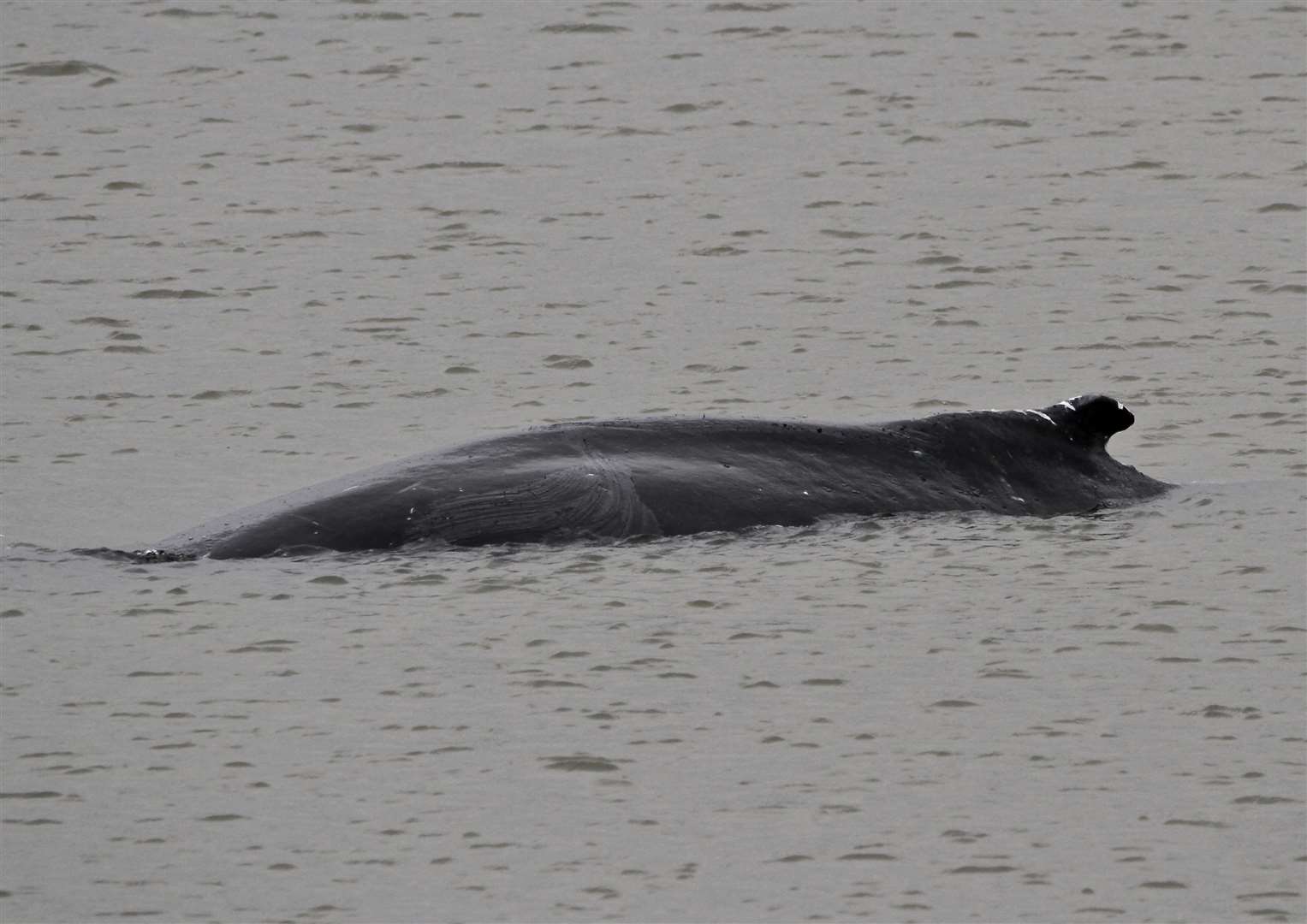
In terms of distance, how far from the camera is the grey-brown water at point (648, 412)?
8.66 meters

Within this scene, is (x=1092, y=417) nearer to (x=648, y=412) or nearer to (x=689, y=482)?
(x=689, y=482)

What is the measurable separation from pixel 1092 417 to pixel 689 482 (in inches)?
104

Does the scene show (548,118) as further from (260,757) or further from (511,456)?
(260,757)

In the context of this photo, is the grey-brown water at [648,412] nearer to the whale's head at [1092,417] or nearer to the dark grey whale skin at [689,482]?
the dark grey whale skin at [689,482]

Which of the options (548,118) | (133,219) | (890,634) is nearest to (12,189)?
(133,219)

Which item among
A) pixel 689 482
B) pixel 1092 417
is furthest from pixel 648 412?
pixel 689 482

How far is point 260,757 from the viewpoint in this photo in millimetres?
9539

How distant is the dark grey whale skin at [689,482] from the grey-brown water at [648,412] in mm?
240

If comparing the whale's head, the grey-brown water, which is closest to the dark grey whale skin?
the whale's head

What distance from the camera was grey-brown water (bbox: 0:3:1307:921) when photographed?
28.4 ft

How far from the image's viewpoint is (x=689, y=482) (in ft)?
41.8

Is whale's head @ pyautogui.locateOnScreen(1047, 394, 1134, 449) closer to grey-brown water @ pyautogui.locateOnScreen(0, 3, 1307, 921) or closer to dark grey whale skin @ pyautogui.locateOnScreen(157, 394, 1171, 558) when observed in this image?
dark grey whale skin @ pyautogui.locateOnScreen(157, 394, 1171, 558)

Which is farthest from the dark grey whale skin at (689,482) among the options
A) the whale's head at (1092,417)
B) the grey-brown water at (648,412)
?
the grey-brown water at (648,412)

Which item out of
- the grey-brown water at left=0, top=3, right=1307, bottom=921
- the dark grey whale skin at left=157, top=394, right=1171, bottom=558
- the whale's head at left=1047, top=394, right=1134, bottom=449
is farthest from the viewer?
the whale's head at left=1047, top=394, right=1134, bottom=449
